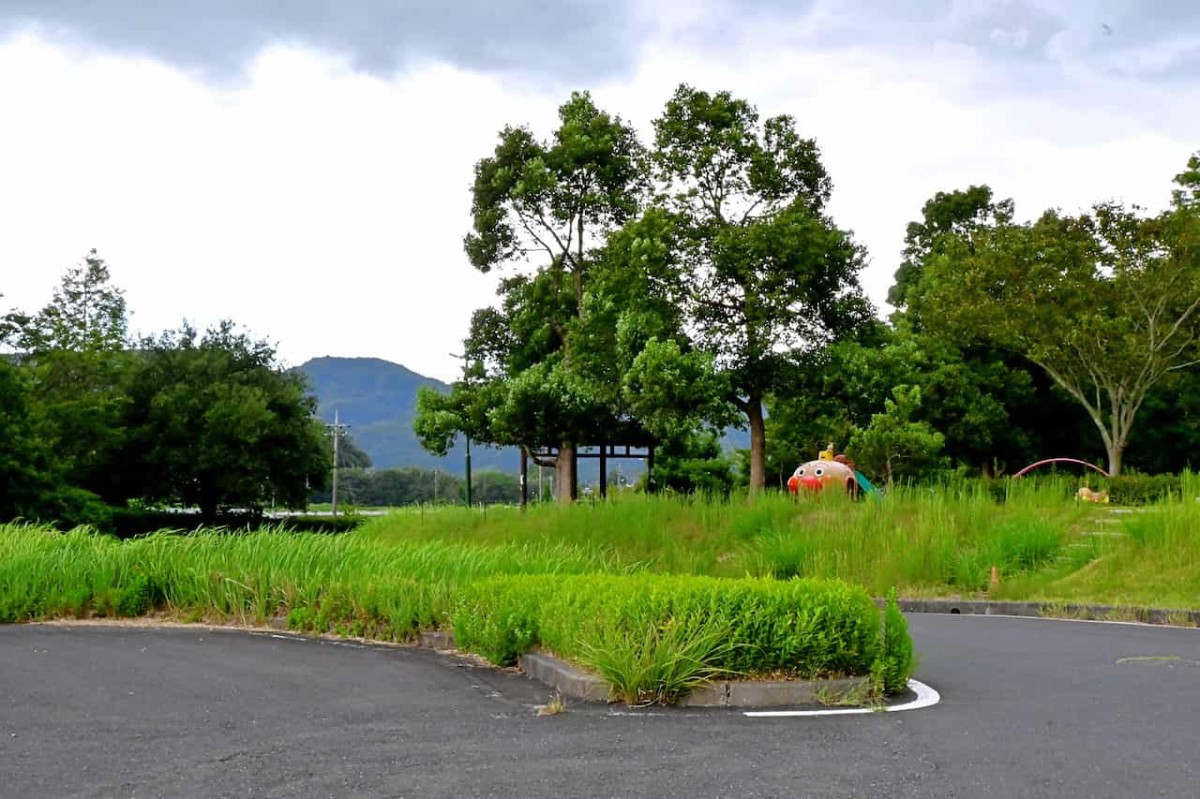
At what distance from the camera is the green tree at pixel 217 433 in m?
47.3

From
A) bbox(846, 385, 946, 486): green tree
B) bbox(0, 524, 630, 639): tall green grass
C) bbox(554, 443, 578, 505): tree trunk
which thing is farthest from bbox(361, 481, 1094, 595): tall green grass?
bbox(554, 443, 578, 505): tree trunk

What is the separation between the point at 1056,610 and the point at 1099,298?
77.1 ft

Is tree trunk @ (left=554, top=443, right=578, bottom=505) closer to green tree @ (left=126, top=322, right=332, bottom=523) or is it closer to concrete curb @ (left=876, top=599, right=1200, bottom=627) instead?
green tree @ (left=126, top=322, right=332, bottom=523)

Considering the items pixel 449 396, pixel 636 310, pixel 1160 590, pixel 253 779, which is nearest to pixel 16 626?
pixel 253 779

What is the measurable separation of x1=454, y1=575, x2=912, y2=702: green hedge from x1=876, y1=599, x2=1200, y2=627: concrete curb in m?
7.31

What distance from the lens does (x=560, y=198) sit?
4206 centimetres

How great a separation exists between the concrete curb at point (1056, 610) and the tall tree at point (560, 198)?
23835 millimetres

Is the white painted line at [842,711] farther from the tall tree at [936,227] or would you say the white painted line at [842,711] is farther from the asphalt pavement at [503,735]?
the tall tree at [936,227]

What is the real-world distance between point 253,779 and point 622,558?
581 inches

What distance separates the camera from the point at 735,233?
3147 centimetres

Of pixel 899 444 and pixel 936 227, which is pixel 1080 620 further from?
pixel 936 227

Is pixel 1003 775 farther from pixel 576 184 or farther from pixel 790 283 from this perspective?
pixel 576 184

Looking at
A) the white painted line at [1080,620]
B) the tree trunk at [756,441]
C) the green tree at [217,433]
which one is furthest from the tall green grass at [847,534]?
the green tree at [217,433]

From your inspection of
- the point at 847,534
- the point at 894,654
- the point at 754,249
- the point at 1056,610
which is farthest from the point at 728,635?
the point at 754,249
